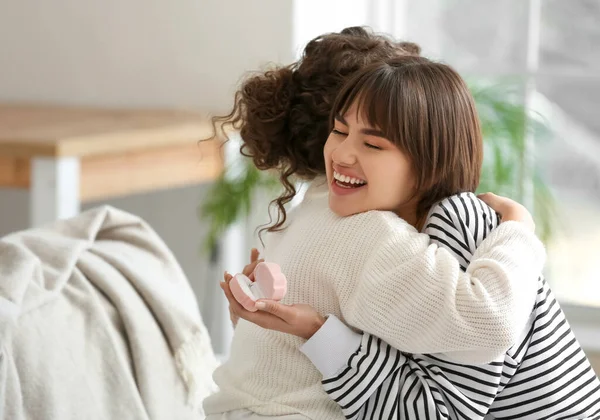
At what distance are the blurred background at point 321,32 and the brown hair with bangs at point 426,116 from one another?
5.25 feet

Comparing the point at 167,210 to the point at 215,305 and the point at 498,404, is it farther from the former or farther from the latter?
the point at 498,404

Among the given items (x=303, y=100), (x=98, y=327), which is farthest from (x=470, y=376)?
(x=98, y=327)

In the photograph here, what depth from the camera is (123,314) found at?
155 cm

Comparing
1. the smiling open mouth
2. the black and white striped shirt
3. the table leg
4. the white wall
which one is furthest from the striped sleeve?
the white wall

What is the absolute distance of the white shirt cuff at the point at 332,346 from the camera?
113 centimetres

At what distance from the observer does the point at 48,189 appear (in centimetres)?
224

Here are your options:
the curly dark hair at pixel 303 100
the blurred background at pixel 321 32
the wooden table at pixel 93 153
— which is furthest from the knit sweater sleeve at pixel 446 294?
the blurred background at pixel 321 32

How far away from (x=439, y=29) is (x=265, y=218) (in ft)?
2.51

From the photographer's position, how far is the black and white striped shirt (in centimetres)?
114

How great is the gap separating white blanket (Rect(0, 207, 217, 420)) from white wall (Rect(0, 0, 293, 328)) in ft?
4.08

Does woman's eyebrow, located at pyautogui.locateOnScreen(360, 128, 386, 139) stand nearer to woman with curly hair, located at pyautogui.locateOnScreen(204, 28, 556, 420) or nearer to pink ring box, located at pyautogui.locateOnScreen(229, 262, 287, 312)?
woman with curly hair, located at pyautogui.locateOnScreen(204, 28, 556, 420)

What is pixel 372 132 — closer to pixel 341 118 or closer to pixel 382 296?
pixel 341 118

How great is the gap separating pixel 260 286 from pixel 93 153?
4.40 ft

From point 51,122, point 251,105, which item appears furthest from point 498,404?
point 51,122
